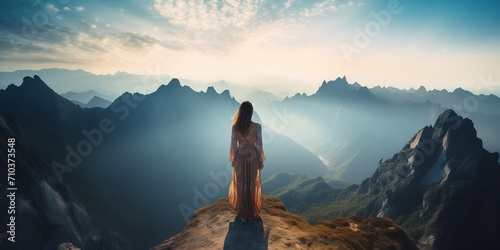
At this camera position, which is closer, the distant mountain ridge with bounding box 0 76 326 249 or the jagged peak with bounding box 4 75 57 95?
the distant mountain ridge with bounding box 0 76 326 249

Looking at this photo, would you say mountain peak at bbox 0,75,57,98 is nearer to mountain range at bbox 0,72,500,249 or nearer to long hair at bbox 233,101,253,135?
mountain range at bbox 0,72,500,249

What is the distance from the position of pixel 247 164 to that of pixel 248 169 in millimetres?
251

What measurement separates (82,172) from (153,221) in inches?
1802

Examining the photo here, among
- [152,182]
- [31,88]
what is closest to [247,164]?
[152,182]

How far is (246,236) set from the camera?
32.1ft

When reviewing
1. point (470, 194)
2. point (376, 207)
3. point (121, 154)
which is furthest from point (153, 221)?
point (470, 194)

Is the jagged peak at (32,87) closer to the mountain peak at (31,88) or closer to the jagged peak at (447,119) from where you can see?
the mountain peak at (31,88)

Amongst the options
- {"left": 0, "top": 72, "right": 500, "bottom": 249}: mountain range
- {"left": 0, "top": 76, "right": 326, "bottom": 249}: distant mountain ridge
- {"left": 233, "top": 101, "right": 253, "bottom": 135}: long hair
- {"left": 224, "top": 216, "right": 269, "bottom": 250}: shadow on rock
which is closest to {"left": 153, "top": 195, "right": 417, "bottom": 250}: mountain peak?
{"left": 224, "top": 216, "right": 269, "bottom": 250}: shadow on rock

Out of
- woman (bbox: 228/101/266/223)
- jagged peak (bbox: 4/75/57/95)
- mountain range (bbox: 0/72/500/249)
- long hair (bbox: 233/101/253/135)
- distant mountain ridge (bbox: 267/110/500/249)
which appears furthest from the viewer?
jagged peak (bbox: 4/75/57/95)

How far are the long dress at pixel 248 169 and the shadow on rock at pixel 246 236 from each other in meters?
0.40

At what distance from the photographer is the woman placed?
10.7 meters

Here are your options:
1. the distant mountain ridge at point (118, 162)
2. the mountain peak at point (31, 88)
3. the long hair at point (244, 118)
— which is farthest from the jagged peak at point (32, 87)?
the long hair at point (244, 118)

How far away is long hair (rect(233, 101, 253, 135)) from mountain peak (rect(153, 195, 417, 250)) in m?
4.44

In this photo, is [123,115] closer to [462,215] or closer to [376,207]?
[376,207]
